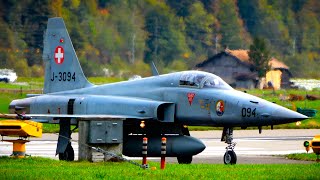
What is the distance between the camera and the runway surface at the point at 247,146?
26.4 metres

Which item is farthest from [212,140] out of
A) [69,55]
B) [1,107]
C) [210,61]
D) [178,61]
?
[210,61]

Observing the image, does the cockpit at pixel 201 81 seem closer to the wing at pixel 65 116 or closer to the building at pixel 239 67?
the wing at pixel 65 116

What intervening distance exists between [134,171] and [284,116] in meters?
4.66

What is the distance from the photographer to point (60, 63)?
28.2 metres

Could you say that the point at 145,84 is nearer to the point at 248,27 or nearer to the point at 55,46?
the point at 55,46

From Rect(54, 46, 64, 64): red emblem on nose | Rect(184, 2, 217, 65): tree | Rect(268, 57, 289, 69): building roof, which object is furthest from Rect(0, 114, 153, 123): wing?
Rect(268, 57, 289, 69): building roof

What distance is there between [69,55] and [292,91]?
3889 cm

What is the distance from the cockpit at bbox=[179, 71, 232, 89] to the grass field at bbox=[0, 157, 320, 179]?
330cm

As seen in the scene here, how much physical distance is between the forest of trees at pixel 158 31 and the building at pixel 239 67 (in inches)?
22.0

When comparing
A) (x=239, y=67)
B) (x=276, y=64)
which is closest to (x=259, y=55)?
(x=239, y=67)

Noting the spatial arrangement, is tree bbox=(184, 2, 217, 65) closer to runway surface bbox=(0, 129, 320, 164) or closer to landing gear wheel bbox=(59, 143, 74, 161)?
runway surface bbox=(0, 129, 320, 164)

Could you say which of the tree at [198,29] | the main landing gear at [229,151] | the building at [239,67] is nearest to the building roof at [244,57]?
the building at [239,67]

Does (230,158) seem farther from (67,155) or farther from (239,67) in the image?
(239,67)

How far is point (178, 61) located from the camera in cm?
5969
